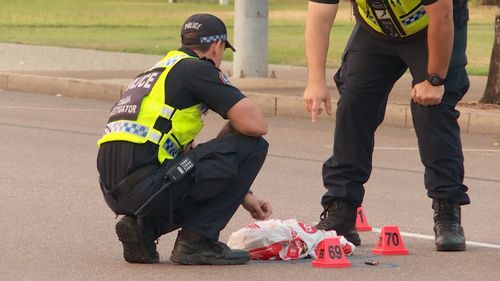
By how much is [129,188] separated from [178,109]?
16.9 inches

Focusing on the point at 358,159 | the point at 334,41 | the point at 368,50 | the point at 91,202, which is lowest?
the point at 334,41

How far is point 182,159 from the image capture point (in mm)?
6500

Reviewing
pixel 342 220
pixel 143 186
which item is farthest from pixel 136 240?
pixel 342 220

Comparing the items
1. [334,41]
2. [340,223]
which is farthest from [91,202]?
[334,41]

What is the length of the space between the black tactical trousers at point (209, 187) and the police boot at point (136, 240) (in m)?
0.05

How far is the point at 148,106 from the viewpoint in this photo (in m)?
6.51

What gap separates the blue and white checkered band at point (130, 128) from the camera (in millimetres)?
6465

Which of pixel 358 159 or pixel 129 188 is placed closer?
pixel 129 188

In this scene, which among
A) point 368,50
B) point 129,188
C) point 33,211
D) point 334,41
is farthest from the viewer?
point 334,41

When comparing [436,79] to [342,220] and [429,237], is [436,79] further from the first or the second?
[429,237]

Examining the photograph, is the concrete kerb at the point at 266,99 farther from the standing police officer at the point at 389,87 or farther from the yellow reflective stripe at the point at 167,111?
the yellow reflective stripe at the point at 167,111

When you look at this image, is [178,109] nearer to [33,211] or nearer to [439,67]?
[439,67]

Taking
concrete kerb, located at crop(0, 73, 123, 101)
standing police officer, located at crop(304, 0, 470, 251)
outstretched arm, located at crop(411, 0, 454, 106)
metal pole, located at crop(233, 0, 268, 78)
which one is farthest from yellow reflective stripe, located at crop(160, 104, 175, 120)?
metal pole, located at crop(233, 0, 268, 78)

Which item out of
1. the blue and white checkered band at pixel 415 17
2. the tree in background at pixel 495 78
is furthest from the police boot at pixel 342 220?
the tree in background at pixel 495 78
